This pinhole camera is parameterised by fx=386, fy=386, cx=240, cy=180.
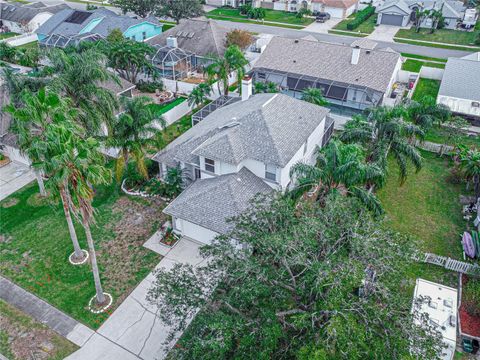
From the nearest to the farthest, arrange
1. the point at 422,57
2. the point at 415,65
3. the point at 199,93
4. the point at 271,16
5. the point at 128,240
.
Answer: the point at 128,240
the point at 199,93
the point at 415,65
the point at 422,57
the point at 271,16

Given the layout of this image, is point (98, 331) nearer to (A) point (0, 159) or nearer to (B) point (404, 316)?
(B) point (404, 316)

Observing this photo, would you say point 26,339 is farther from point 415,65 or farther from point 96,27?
point 415,65

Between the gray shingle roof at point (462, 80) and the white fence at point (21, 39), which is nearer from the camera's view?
the gray shingle roof at point (462, 80)

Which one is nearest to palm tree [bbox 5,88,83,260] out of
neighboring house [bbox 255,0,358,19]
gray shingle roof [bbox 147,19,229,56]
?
gray shingle roof [bbox 147,19,229,56]

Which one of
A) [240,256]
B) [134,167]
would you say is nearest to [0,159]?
[134,167]

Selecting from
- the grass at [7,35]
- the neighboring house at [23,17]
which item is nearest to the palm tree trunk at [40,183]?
the neighboring house at [23,17]

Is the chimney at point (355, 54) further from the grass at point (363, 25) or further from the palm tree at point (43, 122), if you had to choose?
the palm tree at point (43, 122)

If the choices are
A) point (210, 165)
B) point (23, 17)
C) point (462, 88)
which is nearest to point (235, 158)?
point (210, 165)
